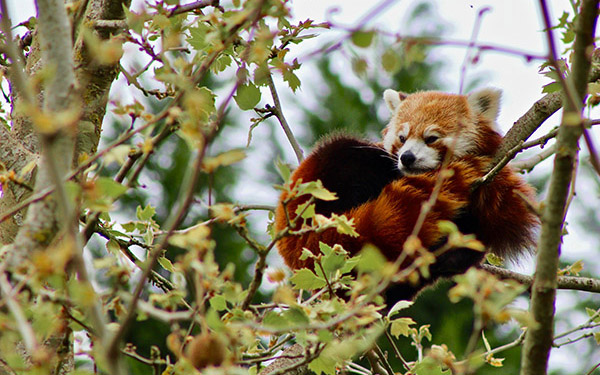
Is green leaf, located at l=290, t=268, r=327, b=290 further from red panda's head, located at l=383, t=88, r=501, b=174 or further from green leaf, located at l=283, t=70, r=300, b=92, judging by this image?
red panda's head, located at l=383, t=88, r=501, b=174

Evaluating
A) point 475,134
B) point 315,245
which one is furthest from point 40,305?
point 475,134

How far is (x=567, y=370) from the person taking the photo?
6906mm

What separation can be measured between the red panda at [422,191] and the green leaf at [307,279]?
367mm

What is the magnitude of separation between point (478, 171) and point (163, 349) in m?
5.15

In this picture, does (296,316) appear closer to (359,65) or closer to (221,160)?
(221,160)

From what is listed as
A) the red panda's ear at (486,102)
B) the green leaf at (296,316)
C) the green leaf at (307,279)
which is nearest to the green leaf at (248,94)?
the green leaf at (307,279)

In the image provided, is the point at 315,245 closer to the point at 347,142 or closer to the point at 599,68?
the point at 347,142

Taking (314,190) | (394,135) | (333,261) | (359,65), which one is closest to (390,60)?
(359,65)

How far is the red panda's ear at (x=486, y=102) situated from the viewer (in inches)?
126

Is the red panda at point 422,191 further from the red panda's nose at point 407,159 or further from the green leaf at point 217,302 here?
the green leaf at point 217,302

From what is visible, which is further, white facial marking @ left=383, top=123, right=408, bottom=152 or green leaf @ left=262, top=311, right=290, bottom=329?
white facial marking @ left=383, top=123, right=408, bottom=152

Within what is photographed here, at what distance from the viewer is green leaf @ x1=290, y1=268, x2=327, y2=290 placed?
1.76 metres

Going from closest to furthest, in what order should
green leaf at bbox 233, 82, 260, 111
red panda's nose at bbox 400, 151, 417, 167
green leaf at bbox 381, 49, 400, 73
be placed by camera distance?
green leaf at bbox 381, 49, 400, 73, green leaf at bbox 233, 82, 260, 111, red panda's nose at bbox 400, 151, 417, 167

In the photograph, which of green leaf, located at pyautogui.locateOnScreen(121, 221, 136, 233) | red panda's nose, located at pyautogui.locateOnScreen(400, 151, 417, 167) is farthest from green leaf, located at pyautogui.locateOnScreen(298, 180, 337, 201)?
red panda's nose, located at pyautogui.locateOnScreen(400, 151, 417, 167)
